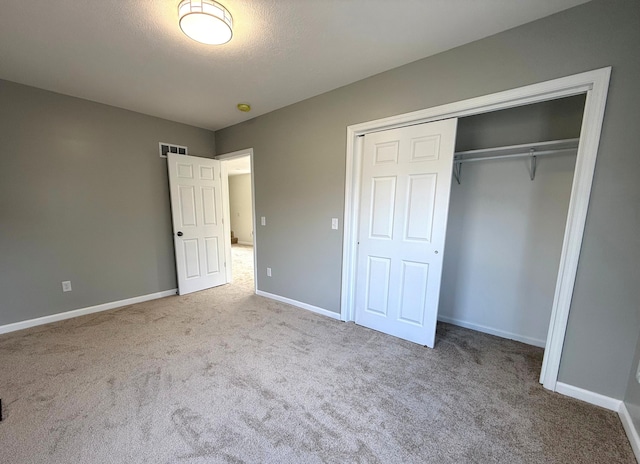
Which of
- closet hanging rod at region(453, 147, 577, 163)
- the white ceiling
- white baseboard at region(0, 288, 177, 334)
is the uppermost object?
the white ceiling

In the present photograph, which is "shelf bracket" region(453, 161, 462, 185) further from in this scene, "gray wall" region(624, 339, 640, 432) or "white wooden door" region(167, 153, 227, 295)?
"white wooden door" region(167, 153, 227, 295)

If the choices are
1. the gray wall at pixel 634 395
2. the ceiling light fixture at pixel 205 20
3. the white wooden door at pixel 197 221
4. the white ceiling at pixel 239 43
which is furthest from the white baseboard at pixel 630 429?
the white wooden door at pixel 197 221

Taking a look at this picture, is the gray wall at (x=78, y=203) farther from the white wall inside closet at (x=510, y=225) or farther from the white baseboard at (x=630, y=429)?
the white baseboard at (x=630, y=429)

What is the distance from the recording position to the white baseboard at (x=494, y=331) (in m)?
2.36

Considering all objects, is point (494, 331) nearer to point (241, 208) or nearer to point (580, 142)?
point (580, 142)

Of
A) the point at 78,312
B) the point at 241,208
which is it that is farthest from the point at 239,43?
the point at 241,208

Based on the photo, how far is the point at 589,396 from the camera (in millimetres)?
1638

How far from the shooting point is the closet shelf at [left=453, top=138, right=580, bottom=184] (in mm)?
2023

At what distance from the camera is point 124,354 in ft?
6.98

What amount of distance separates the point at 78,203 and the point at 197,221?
1.28 meters

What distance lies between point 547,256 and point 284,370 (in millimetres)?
2543

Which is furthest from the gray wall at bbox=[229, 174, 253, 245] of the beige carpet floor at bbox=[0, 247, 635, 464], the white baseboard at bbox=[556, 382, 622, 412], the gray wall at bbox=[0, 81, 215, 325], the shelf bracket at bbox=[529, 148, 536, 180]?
the white baseboard at bbox=[556, 382, 622, 412]

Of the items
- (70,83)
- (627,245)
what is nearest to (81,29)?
(70,83)

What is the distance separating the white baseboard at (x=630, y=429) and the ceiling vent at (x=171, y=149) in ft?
16.0
